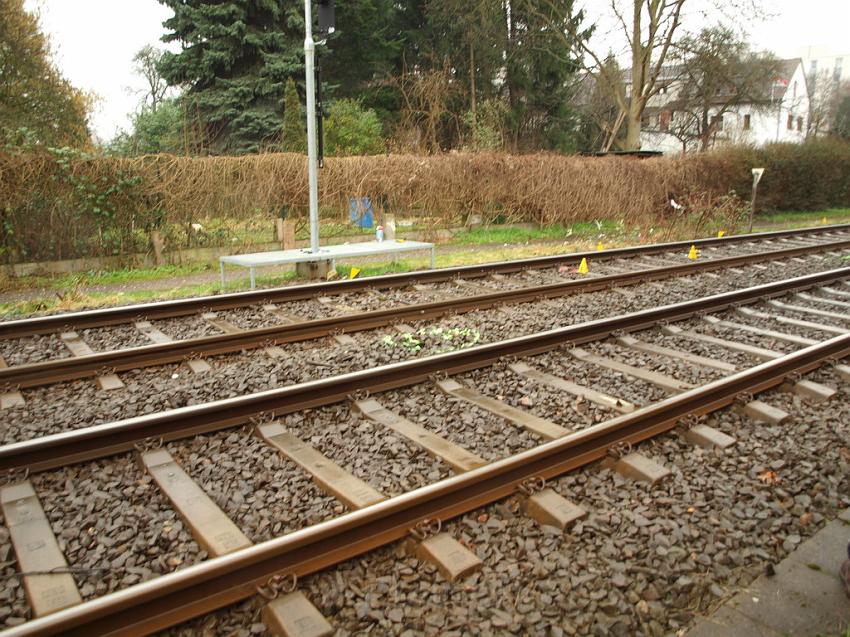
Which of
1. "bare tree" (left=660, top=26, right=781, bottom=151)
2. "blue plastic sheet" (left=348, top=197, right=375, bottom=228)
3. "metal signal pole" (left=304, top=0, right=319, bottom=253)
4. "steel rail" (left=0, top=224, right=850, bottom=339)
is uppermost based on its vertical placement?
"bare tree" (left=660, top=26, right=781, bottom=151)

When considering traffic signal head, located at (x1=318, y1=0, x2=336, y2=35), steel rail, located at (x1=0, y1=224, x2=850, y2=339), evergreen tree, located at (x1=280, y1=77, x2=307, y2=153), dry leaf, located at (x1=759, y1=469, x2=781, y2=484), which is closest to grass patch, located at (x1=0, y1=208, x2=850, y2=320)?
steel rail, located at (x1=0, y1=224, x2=850, y2=339)

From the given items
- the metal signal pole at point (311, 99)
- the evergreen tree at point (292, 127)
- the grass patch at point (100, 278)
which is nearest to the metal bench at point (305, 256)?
the metal signal pole at point (311, 99)

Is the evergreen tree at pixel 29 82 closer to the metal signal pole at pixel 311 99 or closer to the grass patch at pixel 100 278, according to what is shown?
the grass patch at pixel 100 278

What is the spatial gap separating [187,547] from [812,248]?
14.2 metres

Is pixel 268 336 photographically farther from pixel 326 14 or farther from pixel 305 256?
pixel 326 14

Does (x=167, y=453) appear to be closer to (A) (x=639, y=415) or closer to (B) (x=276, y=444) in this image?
(B) (x=276, y=444)

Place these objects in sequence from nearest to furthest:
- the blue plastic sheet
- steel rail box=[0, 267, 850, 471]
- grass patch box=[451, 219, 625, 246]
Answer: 1. steel rail box=[0, 267, 850, 471]
2. the blue plastic sheet
3. grass patch box=[451, 219, 625, 246]

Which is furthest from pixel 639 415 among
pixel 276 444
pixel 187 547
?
pixel 187 547

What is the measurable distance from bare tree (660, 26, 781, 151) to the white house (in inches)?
5.1

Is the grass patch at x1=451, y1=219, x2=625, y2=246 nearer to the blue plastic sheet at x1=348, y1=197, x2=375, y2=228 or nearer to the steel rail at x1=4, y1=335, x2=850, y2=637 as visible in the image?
the blue plastic sheet at x1=348, y1=197, x2=375, y2=228

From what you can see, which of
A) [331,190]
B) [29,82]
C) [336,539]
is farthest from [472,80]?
[336,539]

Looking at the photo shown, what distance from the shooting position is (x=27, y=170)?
1149 cm

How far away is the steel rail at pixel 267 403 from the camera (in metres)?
3.94

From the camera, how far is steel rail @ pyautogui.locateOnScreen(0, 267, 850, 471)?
3.94 metres
